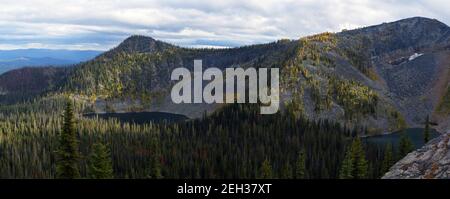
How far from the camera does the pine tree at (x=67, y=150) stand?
48719 millimetres

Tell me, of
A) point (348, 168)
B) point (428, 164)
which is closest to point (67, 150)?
point (428, 164)

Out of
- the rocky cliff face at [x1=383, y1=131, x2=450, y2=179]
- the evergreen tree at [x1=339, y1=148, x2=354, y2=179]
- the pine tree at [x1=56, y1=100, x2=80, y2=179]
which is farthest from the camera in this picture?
the evergreen tree at [x1=339, y1=148, x2=354, y2=179]

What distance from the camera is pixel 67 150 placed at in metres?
49.4

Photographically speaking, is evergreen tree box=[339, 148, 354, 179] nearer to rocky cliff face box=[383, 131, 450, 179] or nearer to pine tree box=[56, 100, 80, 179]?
pine tree box=[56, 100, 80, 179]

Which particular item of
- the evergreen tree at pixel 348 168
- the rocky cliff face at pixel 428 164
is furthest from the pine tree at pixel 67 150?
the evergreen tree at pixel 348 168

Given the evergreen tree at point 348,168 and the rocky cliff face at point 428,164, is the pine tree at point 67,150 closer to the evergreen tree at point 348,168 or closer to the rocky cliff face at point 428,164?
the rocky cliff face at point 428,164

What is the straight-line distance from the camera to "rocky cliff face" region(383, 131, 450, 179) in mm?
18688

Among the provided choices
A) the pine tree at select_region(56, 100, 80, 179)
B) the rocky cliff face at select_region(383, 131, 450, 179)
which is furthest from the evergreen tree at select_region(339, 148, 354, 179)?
the rocky cliff face at select_region(383, 131, 450, 179)

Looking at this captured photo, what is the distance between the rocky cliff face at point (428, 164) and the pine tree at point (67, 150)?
37903mm

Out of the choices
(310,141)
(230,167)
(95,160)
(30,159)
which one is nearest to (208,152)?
(230,167)

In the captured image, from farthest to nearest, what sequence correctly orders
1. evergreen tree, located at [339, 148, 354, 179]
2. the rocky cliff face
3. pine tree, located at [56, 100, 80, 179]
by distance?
evergreen tree, located at [339, 148, 354, 179] → pine tree, located at [56, 100, 80, 179] → the rocky cliff face

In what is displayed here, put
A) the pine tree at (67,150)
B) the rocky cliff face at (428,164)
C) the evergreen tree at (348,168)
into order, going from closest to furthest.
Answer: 1. the rocky cliff face at (428,164)
2. the pine tree at (67,150)
3. the evergreen tree at (348,168)

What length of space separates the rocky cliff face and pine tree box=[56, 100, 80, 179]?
3790cm
